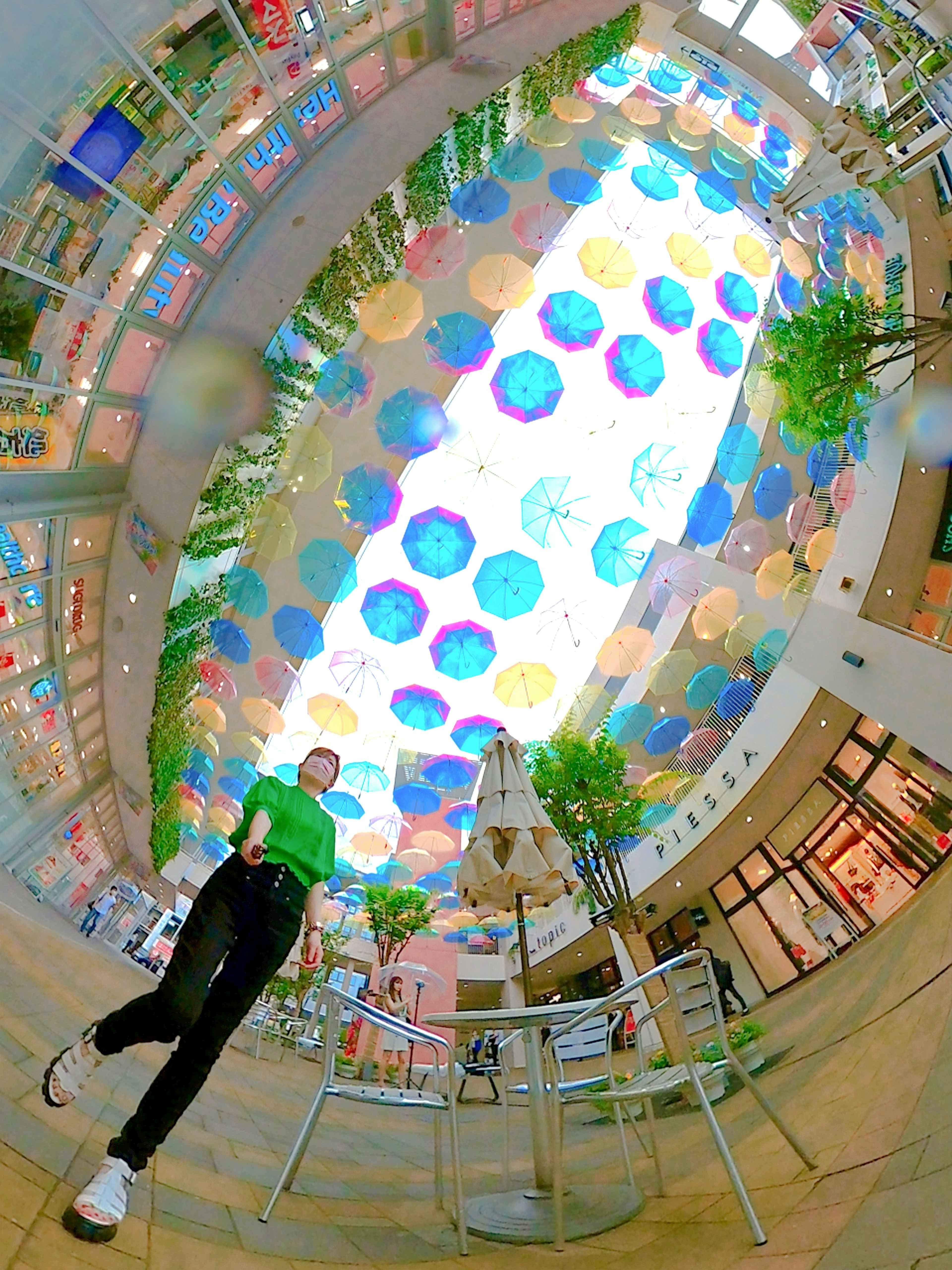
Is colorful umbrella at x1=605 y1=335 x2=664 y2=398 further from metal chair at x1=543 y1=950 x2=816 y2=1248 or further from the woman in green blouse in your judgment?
the woman in green blouse

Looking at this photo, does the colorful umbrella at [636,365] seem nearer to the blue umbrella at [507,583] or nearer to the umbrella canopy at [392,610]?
the blue umbrella at [507,583]

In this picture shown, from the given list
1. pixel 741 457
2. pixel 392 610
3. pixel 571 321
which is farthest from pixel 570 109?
pixel 392 610

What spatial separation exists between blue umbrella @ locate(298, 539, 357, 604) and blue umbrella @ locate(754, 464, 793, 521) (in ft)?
27.4

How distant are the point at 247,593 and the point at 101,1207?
1113 cm

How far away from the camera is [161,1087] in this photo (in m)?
2.10

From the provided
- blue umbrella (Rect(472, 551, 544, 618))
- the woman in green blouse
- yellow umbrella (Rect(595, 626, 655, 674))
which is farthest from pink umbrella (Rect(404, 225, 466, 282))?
the woman in green blouse

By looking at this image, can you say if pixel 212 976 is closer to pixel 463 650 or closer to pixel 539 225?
pixel 463 650

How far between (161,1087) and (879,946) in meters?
7.36

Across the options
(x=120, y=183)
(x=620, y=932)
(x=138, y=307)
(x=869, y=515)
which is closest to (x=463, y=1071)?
(x=620, y=932)

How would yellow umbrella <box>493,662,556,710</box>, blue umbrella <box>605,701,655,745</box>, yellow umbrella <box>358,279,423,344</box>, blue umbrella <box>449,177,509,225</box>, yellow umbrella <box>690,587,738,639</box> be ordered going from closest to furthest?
blue umbrella <box>449,177,509,225</box> < yellow umbrella <box>358,279,423,344</box> < yellow umbrella <box>690,587,738,639</box> < blue umbrella <box>605,701,655,745</box> < yellow umbrella <box>493,662,556,710</box>

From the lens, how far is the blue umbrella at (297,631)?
1292cm

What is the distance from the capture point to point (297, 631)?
1319cm

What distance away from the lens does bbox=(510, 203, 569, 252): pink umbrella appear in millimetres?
11719

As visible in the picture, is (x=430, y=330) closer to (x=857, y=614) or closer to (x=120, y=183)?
(x=120, y=183)
